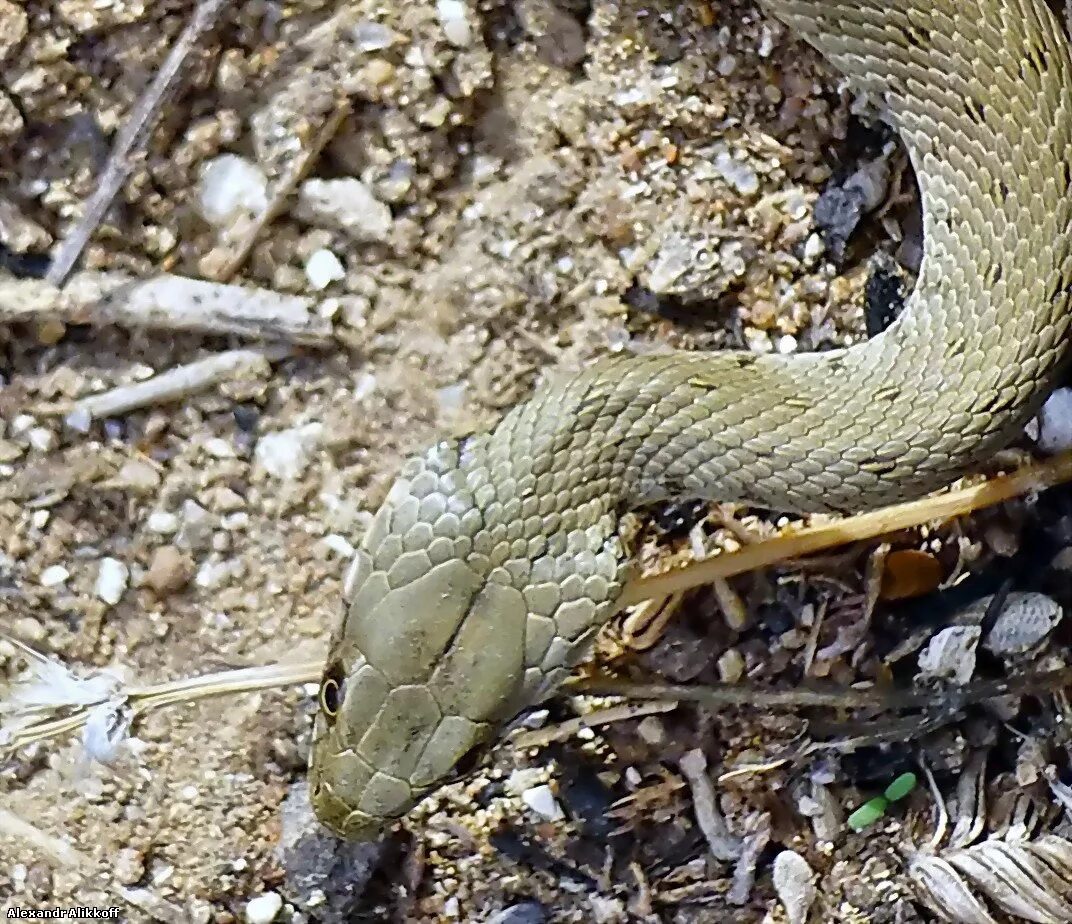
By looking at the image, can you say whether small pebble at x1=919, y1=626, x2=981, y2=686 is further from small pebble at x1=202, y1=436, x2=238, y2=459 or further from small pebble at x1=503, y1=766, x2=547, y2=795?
small pebble at x1=202, y1=436, x2=238, y2=459

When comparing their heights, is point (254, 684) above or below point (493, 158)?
below

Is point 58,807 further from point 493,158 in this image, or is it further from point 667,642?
point 493,158

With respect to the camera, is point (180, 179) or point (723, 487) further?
point (180, 179)

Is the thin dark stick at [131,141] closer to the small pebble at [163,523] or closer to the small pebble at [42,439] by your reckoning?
the small pebble at [42,439]

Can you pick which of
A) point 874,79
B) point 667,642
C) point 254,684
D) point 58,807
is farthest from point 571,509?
point 58,807

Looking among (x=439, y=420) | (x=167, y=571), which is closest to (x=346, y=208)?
(x=439, y=420)

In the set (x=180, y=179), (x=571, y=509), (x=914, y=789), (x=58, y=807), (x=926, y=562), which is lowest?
(x=58, y=807)

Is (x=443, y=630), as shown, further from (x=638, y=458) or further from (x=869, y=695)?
(x=869, y=695)
